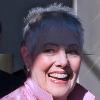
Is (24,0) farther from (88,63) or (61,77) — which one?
(61,77)

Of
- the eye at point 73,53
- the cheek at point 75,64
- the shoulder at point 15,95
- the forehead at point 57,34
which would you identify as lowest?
the shoulder at point 15,95

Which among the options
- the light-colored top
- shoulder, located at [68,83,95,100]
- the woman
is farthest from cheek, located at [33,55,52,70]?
shoulder, located at [68,83,95,100]

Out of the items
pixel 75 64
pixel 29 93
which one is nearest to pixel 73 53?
pixel 75 64

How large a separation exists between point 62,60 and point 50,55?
6cm

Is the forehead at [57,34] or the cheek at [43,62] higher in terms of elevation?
the forehead at [57,34]

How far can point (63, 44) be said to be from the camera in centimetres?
172

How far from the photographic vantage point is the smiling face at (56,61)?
1.69 meters

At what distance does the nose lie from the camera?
1.69m

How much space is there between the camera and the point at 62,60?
1694 millimetres

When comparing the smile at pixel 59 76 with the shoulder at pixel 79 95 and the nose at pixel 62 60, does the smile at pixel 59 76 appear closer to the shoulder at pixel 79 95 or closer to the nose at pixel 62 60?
the nose at pixel 62 60

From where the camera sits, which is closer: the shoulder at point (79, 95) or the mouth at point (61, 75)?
the mouth at point (61, 75)

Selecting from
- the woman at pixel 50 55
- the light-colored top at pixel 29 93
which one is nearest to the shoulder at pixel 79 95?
the woman at pixel 50 55

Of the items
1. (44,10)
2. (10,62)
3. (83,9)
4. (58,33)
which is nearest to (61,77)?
(58,33)

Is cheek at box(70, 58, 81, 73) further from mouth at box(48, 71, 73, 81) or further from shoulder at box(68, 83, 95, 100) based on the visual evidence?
shoulder at box(68, 83, 95, 100)
